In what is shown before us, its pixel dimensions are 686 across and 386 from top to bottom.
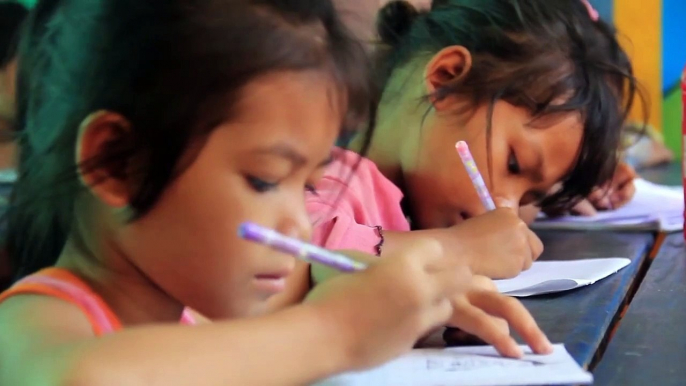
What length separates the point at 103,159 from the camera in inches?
23.9

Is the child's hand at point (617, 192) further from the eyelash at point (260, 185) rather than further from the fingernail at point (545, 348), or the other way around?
the eyelash at point (260, 185)

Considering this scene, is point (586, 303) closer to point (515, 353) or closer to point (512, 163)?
point (515, 353)

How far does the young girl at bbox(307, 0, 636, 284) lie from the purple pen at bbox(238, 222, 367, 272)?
1.41ft

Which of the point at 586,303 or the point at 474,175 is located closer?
the point at 586,303

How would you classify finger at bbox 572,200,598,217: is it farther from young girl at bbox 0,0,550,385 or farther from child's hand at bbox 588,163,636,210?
young girl at bbox 0,0,550,385

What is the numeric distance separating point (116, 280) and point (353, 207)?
460 mm

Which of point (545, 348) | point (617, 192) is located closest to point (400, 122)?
point (617, 192)

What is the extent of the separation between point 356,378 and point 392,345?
0.32ft

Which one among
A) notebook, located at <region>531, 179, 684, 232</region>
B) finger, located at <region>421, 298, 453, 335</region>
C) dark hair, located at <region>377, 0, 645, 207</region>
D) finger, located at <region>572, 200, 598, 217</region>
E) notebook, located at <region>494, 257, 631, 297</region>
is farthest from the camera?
finger, located at <region>572, 200, 598, 217</region>

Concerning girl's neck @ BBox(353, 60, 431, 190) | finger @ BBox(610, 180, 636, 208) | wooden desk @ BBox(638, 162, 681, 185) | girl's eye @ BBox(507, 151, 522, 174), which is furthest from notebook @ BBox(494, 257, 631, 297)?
wooden desk @ BBox(638, 162, 681, 185)

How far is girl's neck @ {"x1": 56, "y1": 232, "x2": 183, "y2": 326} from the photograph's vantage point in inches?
26.1

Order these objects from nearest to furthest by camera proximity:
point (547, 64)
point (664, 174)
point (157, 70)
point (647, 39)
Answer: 1. point (157, 70)
2. point (547, 64)
3. point (664, 174)
4. point (647, 39)

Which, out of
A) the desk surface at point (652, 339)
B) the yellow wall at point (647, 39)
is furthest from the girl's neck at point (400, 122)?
the yellow wall at point (647, 39)

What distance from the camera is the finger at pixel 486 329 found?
2.29 ft
